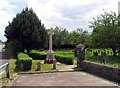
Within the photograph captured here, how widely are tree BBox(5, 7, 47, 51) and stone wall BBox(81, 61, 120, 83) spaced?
25.2 m

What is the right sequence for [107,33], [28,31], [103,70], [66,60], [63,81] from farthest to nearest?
[28,31], [107,33], [66,60], [103,70], [63,81]

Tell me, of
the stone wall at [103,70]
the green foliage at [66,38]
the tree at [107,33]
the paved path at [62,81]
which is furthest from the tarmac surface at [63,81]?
the green foliage at [66,38]

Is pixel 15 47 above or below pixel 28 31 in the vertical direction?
below

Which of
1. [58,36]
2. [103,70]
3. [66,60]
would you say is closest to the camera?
[103,70]

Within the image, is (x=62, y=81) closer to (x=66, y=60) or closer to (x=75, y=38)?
(x=66, y=60)

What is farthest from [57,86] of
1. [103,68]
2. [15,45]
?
[15,45]

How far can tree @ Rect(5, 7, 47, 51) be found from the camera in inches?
1811

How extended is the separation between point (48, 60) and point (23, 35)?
18.3 meters

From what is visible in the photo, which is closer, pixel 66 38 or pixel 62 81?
pixel 62 81

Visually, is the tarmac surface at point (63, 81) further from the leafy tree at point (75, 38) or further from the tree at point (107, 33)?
the leafy tree at point (75, 38)

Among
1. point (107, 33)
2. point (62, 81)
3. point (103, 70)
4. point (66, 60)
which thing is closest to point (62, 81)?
point (62, 81)

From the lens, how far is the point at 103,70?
17172 mm

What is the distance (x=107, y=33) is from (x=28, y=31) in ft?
47.5

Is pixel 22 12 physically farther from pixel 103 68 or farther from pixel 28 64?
pixel 103 68
